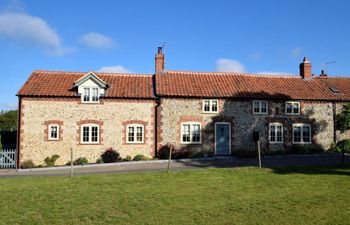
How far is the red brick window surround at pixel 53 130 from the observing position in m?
23.8

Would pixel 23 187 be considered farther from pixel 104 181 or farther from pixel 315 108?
pixel 315 108

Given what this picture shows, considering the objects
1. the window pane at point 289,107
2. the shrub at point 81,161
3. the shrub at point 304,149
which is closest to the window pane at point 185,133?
the shrub at point 81,161

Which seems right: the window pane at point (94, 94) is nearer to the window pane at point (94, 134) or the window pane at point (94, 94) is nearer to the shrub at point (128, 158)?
the window pane at point (94, 134)

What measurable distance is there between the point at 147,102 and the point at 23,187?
13361 millimetres

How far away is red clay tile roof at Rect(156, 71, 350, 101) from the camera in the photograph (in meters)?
26.4

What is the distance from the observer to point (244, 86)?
28.2 meters

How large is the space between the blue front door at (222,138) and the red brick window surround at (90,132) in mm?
9506

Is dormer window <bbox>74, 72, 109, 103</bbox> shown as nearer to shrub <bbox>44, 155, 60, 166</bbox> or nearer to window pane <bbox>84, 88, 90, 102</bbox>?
window pane <bbox>84, 88, 90, 102</bbox>

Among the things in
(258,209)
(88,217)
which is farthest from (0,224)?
(258,209)

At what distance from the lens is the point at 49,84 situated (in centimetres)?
2533

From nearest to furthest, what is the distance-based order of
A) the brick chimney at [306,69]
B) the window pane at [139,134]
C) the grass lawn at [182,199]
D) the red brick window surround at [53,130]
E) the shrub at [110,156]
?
the grass lawn at [182,199] < the red brick window surround at [53,130] < the shrub at [110,156] < the window pane at [139,134] < the brick chimney at [306,69]

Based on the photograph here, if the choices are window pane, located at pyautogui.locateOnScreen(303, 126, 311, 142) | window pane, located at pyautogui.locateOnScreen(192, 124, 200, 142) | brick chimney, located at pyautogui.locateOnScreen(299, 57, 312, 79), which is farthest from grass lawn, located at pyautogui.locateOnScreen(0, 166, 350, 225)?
brick chimney, located at pyautogui.locateOnScreen(299, 57, 312, 79)

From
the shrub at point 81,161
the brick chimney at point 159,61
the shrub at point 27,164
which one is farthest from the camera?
the brick chimney at point 159,61

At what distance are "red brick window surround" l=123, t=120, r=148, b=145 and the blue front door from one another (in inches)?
235
